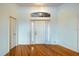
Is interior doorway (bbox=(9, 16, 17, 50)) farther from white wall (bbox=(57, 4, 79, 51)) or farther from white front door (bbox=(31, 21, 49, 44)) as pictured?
white wall (bbox=(57, 4, 79, 51))

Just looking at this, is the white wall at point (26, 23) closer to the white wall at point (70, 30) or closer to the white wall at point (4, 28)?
the white wall at point (70, 30)

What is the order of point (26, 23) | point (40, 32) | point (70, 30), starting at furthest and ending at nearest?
point (26, 23) < point (40, 32) < point (70, 30)

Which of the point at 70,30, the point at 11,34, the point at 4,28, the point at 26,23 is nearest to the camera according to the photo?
the point at 4,28

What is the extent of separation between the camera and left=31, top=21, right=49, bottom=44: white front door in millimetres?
5110

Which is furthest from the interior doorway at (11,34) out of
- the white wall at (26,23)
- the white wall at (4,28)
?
the white wall at (4,28)

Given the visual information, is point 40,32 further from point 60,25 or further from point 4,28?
point 4,28

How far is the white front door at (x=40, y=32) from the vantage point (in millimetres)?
5110

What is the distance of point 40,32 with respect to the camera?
18.1 feet

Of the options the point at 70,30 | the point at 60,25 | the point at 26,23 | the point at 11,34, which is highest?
the point at 26,23

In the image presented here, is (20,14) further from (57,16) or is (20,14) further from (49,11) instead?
(57,16)

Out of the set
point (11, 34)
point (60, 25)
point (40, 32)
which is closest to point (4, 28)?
point (11, 34)

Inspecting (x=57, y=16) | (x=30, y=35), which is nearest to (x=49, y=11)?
(x=57, y=16)

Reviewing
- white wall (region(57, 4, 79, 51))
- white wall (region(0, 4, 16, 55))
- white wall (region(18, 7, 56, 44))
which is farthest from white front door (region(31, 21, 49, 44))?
white wall (region(0, 4, 16, 55))

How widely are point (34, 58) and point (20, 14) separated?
16.7 ft
